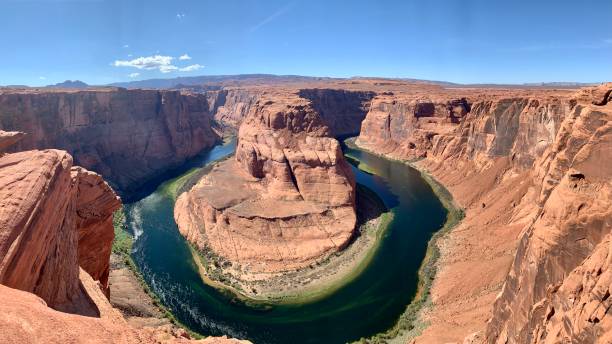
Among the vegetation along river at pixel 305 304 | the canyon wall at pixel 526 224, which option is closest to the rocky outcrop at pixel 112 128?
the vegetation along river at pixel 305 304

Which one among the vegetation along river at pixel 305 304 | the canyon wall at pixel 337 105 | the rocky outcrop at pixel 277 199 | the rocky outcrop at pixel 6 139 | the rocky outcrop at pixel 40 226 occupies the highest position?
the canyon wall at pixel 337 105

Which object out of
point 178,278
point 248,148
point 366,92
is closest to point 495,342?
point 178,278

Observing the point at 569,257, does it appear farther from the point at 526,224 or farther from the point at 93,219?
the point at 93,219

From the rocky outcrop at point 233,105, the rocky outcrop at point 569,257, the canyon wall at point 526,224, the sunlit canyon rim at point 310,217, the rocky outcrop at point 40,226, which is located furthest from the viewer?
the rocky outcrop at point 233,105

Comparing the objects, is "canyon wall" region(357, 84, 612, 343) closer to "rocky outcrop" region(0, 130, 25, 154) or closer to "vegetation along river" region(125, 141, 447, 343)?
"vegetation along river" region(125, 141, 447, 343)

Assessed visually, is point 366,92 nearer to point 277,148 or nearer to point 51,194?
point 277,148

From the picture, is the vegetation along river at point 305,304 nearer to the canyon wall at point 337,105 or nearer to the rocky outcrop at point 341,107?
the canyon wall at point 337,105
